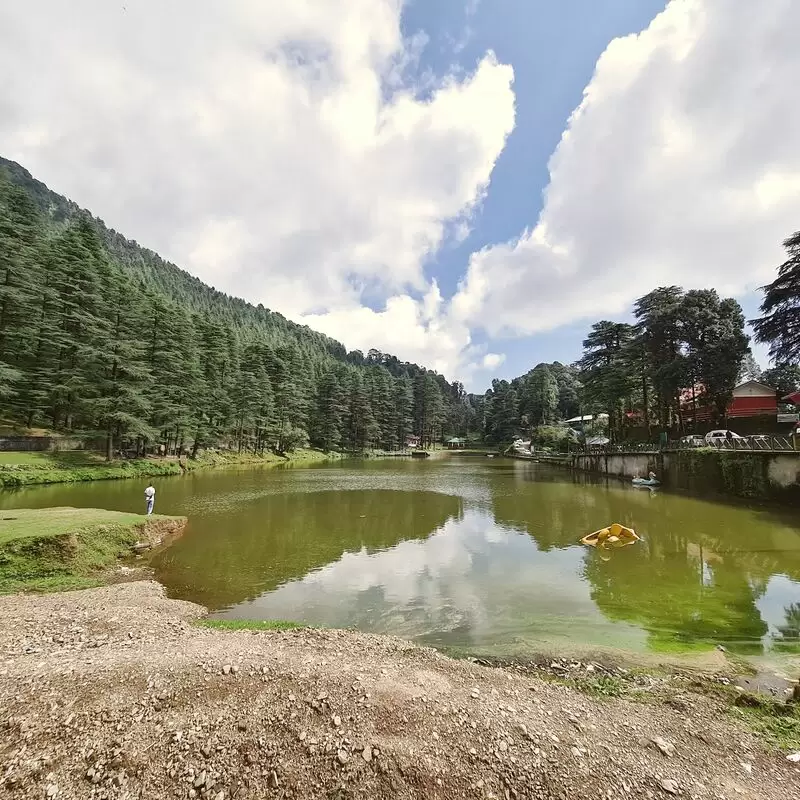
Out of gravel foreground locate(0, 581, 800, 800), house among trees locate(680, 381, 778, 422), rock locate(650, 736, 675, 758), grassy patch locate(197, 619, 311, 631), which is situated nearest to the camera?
gravel foreground locate(0, 581, 800, 800)

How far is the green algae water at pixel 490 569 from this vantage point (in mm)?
9703

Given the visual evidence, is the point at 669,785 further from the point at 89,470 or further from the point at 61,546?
the point at 89,470

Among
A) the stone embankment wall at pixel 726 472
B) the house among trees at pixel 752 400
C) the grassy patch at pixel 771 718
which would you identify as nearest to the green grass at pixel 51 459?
the grassy patch at pixel 771 718

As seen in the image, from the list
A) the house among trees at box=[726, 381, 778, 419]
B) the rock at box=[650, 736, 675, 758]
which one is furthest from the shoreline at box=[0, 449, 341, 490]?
the house among trees at box=[726, 381, 778, 419]

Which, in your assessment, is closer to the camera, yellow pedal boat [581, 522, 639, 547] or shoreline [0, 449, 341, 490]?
yellow pedal boat [581, 522, 639, 547]

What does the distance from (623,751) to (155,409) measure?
4539 cm

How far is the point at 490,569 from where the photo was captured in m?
A: 14.2

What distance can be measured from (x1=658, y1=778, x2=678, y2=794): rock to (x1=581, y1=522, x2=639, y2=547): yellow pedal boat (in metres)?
13.9

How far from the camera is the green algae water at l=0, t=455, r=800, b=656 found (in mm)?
9703

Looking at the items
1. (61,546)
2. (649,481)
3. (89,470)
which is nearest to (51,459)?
(89,470)

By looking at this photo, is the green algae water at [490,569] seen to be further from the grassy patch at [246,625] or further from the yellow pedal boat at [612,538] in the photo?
the grassy patch at [246,625]

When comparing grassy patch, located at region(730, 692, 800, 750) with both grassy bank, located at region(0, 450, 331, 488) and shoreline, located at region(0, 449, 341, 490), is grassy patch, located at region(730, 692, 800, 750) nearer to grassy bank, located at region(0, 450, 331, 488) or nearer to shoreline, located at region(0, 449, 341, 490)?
shoreline, located at region(0, 449, 341, 490)

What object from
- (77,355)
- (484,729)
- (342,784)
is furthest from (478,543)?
(77,355)

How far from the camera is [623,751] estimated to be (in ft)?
16.3
